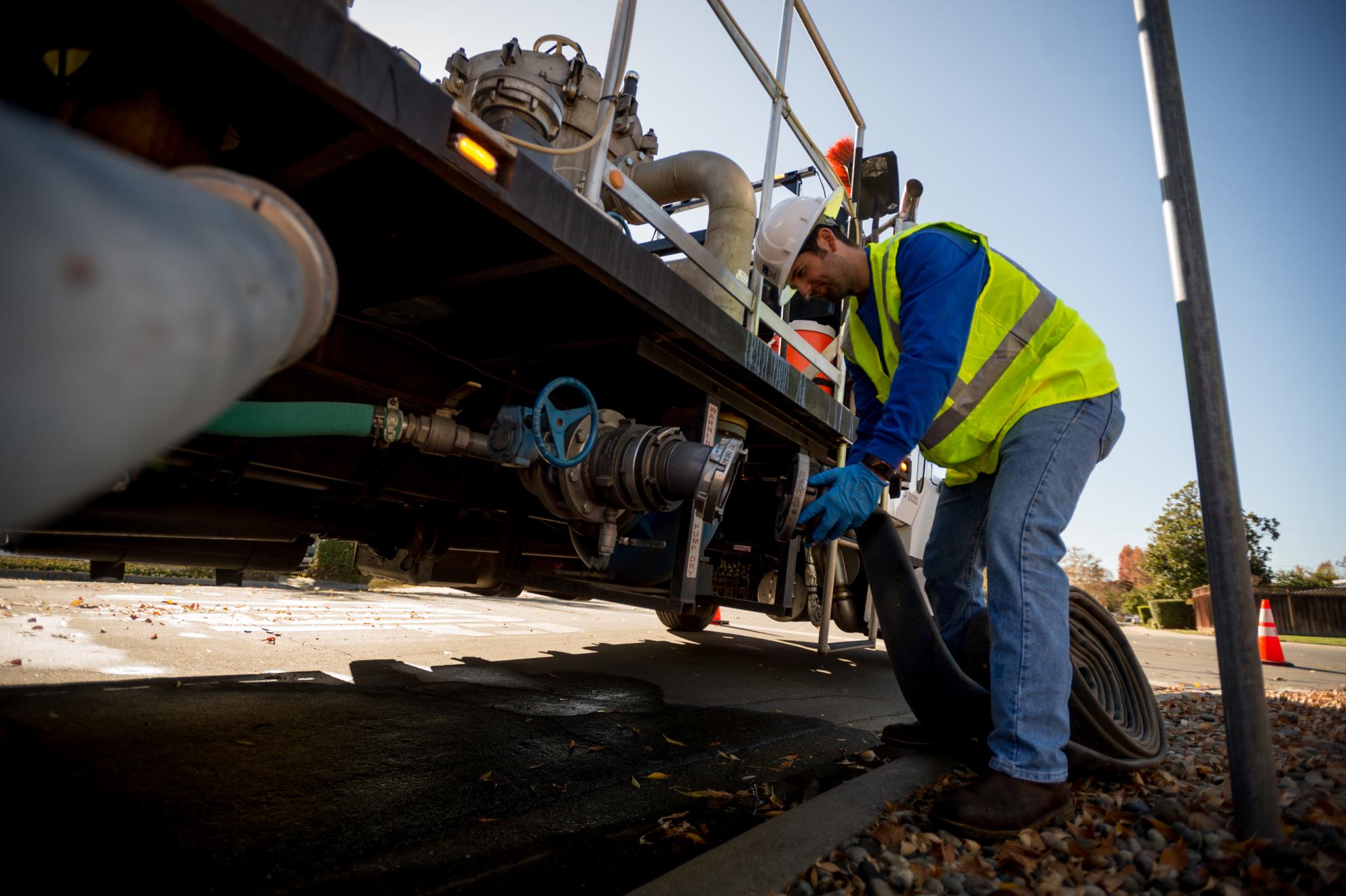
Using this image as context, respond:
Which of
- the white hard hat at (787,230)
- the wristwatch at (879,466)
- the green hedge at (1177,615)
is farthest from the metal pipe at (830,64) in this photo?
the green hedge at (1177,615)

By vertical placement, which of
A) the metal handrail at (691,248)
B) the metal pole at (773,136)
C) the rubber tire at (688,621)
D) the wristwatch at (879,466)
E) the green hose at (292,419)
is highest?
the metal pole at (773,136)

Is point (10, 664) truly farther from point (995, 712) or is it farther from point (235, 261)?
point (995, 712)

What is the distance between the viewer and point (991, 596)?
2148 mm

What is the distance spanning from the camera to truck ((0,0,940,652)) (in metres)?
0.62

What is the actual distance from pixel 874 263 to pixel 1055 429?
821 millimetres

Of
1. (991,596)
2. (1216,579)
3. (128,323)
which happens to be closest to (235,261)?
(128,323)

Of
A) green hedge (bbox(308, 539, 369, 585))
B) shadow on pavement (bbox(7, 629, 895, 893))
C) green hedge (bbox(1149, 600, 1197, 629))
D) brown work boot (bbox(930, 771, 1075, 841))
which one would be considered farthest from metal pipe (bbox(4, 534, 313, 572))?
green hedge (bbox(1149, 600, 1197, 629))

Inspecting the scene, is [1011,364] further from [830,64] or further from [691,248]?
[830,64]

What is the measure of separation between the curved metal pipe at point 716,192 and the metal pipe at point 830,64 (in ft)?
2.93

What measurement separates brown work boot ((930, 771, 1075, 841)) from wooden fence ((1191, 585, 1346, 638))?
25.5 metres

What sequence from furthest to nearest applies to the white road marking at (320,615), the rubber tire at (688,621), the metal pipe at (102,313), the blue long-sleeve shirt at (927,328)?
the rubber tire at (688,621)
the white road marking at (320,615)
the blue long-sleeve shirt at (927,328)
the metal pipe at (102,313)

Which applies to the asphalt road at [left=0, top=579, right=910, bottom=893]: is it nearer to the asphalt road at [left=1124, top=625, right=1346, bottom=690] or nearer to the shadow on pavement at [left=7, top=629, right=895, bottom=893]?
the shadow on pavement at [left=7, top=629, right=895, bottom=893]

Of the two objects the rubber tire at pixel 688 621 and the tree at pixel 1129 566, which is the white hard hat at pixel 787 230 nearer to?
the rubber tire at pixel 688 621

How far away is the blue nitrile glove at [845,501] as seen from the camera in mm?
2223
